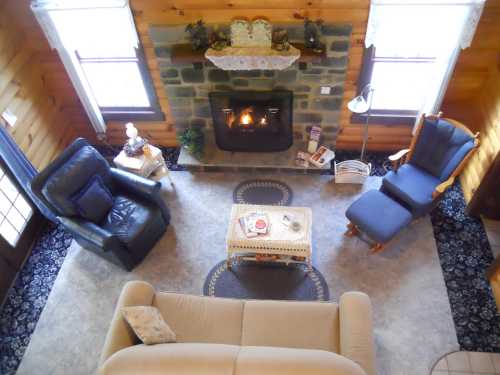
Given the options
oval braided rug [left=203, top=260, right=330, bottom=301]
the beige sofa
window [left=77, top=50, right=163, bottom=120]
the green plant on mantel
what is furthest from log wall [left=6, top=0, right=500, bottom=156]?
the beige sofa

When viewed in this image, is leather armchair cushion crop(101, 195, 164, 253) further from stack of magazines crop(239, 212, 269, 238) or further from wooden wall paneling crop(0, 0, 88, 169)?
wooden wall paneling crop(0, 0, 88, 169)

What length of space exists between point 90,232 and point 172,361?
1.62 meters

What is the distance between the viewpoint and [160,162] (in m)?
4.58

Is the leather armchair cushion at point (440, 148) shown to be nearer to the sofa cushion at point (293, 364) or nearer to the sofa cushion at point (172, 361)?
the sofa cushion at point (293, 364)

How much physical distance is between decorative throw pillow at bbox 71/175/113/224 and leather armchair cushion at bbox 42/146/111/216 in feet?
0.13

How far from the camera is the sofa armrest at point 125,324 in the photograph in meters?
2.89

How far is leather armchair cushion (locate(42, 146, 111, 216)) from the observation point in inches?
141

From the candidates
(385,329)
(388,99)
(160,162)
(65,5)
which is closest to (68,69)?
(65,5)

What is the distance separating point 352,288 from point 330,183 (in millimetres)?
1374

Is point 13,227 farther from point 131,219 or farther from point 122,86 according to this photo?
point 122,86

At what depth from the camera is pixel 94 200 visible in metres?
3.79

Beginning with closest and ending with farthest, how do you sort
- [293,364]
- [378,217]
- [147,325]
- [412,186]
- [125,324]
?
[293,364]
[147,325]
[125,324]
[378,217]
[412,186]

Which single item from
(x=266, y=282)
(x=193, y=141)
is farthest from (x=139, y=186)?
(x=266, y=282)

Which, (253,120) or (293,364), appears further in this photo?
(253,120)
